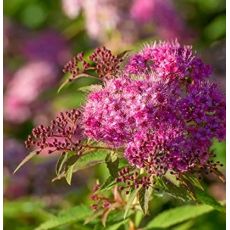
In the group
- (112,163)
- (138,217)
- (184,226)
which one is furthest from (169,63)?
(184,226)

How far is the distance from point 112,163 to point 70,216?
46cm

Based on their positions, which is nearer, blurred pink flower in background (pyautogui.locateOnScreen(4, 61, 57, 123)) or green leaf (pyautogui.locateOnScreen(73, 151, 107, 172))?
green leaf (pyautogui.locateOnScreen(73, 151, 107, 172))

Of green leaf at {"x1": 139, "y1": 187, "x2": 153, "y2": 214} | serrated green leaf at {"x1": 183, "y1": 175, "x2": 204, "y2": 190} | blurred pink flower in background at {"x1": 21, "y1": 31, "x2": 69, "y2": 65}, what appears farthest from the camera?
blurred pink flower in background at {"x1": 21, "y1": 31, "x2": 69, "y2": 65}

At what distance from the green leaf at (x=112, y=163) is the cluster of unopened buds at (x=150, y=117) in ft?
0.08

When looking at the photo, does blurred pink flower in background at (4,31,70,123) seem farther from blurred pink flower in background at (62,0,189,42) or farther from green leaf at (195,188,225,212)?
green leaf at (195,188,225,212)

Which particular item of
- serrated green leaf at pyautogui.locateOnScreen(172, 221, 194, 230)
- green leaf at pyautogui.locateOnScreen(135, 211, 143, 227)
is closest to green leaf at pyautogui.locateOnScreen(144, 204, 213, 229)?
green leaf at pyautogui.locateOnScreen(135, 211, 143, 227)

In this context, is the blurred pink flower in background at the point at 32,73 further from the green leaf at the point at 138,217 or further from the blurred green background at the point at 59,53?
the green leaf at the point at 138,217

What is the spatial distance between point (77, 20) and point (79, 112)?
3.21m

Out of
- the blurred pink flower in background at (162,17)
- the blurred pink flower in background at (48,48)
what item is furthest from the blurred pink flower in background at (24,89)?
the blurred pink flower in background at (162,17)

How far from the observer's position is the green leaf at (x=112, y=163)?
79.0 inches

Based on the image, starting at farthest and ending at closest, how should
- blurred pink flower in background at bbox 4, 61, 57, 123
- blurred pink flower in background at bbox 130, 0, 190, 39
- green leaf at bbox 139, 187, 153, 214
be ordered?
blurred pink flower in background at bbox 4, 61, 57, 123 → blurred pink flower in background at bbox 130, 0, 190, 39 → green leaf at bbox 139, 187, 153, 214

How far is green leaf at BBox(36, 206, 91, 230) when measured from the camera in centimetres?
240

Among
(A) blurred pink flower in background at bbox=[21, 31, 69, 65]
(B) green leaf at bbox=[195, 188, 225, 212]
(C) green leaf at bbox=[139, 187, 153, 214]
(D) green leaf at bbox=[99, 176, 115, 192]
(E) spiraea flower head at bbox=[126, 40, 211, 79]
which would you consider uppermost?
(A) blurred pink flower in background at bbox=[21, 31, 69, 65]

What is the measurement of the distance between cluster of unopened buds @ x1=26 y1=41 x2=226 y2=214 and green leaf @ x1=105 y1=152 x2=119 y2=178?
0.03m
